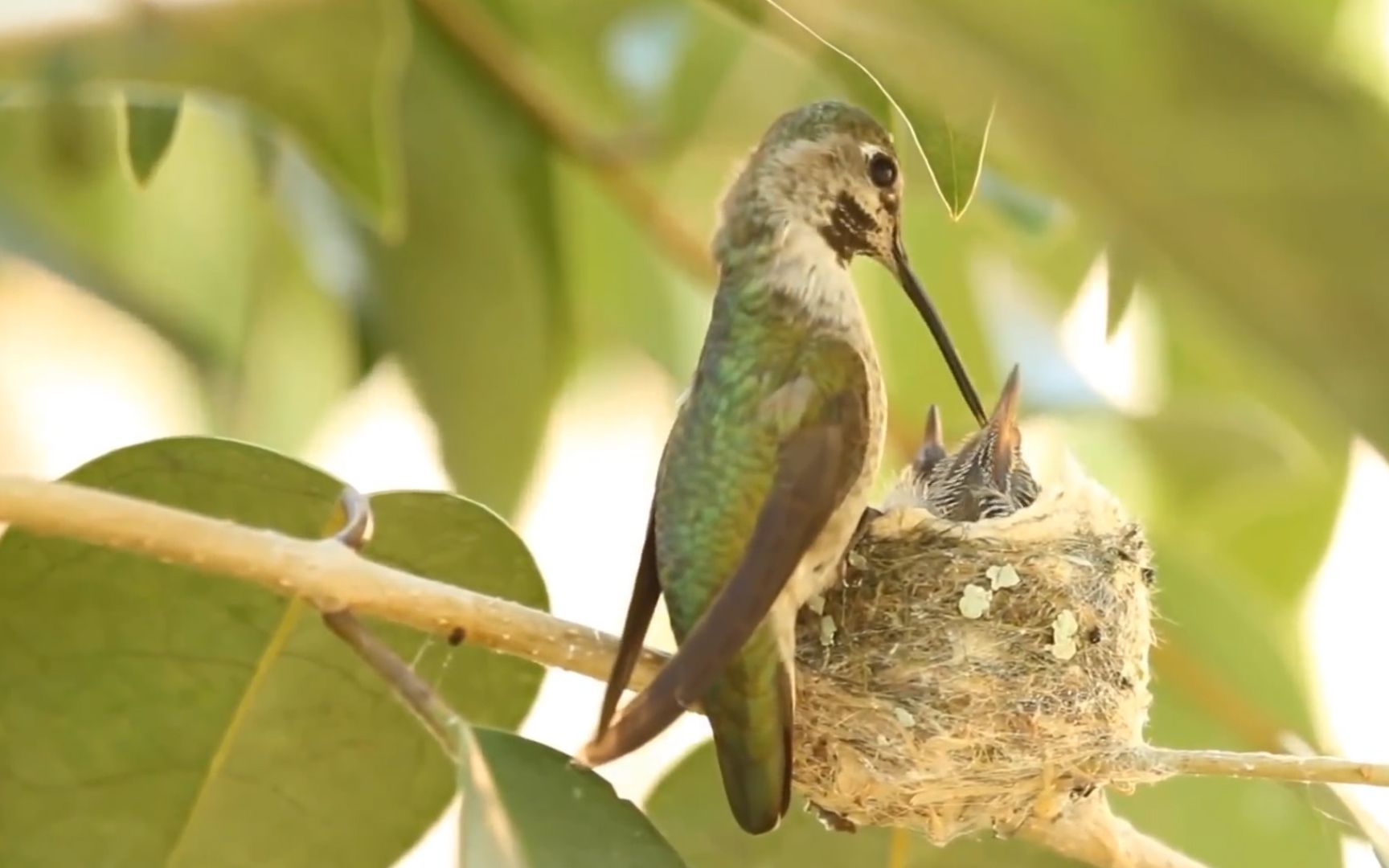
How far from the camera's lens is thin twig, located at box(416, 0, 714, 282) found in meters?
1.82

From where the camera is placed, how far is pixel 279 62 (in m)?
1.33

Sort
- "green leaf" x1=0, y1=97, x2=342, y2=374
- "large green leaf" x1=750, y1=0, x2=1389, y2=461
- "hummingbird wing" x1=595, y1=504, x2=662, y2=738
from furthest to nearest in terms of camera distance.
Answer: "green leaf" x1=0, y1=97, x2=342, y2=374 → "hummingbird wing" x1=595, y1=504, x2=662, y2=738 → "large green leaf" x1=750, y1=0, x2=1389, y2=461

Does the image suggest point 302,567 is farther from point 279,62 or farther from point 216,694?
point 279,62

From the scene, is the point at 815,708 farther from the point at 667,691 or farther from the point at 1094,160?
the point at 1094,160

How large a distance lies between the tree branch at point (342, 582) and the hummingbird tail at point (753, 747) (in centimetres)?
7

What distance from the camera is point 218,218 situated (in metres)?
2.24

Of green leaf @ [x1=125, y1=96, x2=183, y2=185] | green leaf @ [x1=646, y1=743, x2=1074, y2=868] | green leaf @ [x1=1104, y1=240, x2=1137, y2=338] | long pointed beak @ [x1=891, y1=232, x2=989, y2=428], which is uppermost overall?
green leaf @ [x1=1104, y1=240, x2=1137, y2=338]

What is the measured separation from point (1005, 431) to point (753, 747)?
805mm

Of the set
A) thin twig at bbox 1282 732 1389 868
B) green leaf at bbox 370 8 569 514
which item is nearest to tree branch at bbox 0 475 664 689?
thin twig at bbox 1282 732 1389 868

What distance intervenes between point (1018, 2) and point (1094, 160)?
0.04 metres

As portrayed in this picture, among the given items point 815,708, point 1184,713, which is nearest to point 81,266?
point 815,708

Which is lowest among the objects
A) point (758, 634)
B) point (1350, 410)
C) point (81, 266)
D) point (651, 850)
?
point (81, 266)

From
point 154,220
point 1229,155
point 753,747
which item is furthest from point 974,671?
point 154,220

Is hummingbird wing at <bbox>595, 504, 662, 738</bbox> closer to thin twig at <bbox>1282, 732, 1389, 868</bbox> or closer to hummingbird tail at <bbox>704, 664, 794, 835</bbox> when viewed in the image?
hummingbird tail at <bbox>704, 664, 794, 835</bbox>
